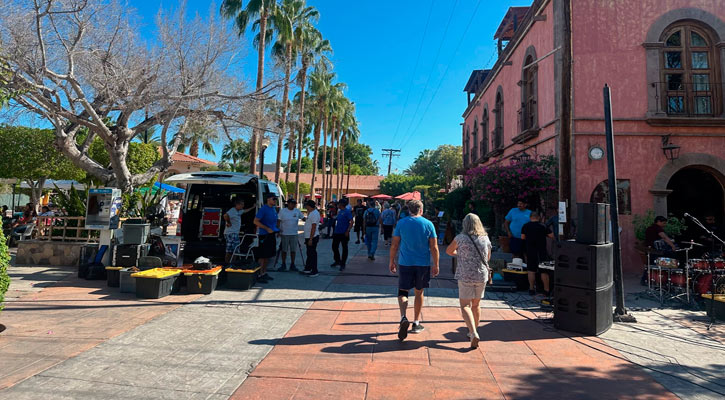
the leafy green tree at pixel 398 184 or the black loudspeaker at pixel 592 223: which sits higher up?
the leafy green tree at pixel 398 184

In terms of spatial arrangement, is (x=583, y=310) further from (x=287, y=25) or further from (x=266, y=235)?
(x=287, y=25)

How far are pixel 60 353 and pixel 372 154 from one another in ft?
254

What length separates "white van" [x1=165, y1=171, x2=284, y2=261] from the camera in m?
8.62

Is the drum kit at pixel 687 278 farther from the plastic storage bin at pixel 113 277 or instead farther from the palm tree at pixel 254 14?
the palm tree at pixel 254 14

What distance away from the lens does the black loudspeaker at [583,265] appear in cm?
488

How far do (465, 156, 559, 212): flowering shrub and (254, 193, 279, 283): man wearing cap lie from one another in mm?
6140

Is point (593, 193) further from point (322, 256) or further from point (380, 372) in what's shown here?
point (380, 372)

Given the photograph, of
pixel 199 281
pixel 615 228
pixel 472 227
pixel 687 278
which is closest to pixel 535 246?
pixel 615 228

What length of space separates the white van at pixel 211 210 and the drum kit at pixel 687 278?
7998mm

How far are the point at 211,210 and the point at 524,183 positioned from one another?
803cm

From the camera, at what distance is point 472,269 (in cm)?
441

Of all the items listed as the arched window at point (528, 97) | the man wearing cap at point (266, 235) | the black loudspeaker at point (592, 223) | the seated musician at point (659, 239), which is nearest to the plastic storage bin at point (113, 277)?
the man wearing cap at point (266, 235)

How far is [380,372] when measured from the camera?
3635 mm

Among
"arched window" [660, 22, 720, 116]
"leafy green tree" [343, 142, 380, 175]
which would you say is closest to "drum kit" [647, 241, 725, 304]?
"arched window" [660, 22, 720, 116]
